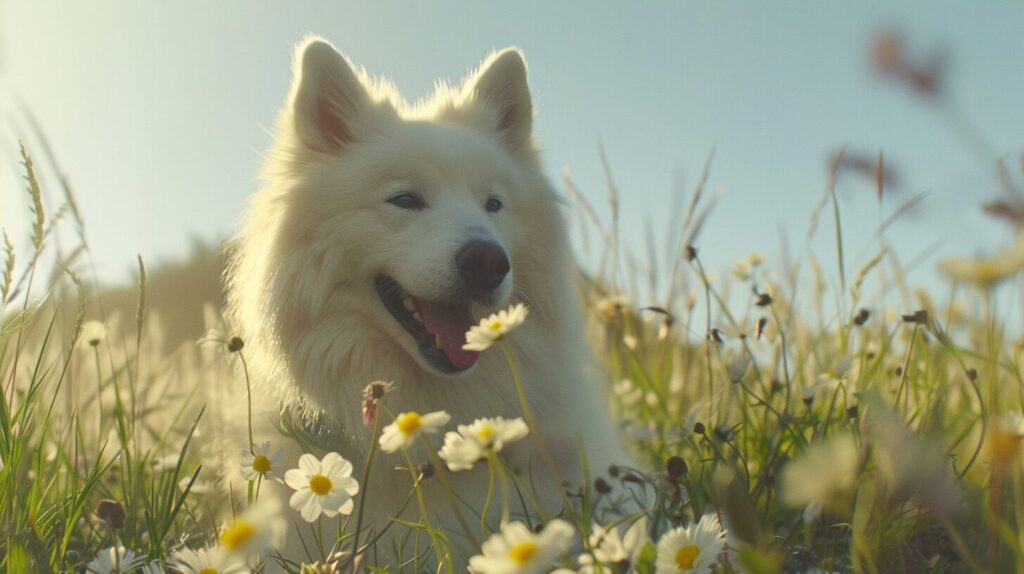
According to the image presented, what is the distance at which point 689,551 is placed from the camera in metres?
1.30

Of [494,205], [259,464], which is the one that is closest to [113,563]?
[259,464]

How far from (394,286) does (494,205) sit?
54 cm

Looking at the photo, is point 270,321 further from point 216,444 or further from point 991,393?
point 991,393

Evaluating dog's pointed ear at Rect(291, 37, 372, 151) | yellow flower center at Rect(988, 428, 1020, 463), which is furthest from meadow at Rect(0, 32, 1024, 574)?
dog's pointed ear at Rect(291, 37, 372, 151)

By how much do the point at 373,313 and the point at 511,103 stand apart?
3.99ft

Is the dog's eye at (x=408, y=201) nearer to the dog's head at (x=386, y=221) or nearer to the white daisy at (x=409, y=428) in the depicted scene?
the dog's head at (x=386, y=221)

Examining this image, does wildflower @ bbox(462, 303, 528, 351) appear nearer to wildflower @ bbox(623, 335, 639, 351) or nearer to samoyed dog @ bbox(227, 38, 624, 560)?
samoyed dog @ bbox(227, 38, 624, 560)

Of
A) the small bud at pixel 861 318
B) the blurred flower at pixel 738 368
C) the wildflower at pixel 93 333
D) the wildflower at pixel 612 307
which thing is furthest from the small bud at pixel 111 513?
the wildflower at pixel 612 307

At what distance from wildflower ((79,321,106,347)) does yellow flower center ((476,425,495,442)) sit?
1.77 m

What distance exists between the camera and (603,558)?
1.23 metres

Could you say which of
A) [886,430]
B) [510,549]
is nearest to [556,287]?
[510,549]

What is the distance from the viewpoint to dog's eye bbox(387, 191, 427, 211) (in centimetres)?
312

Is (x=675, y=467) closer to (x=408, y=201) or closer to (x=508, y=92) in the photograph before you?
(x=408, y=201)

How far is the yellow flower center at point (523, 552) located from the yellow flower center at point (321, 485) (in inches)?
26.1
